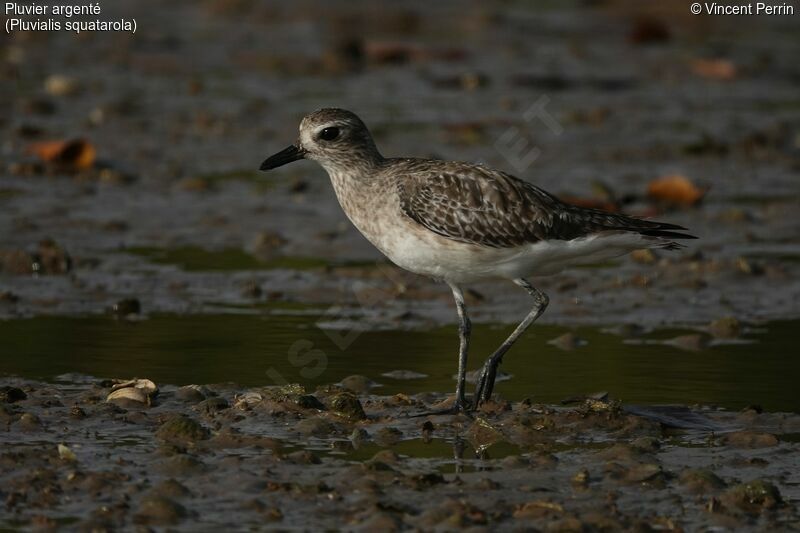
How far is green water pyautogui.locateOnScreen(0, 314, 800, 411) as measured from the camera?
33.2ft

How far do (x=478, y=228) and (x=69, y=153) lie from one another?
826cm

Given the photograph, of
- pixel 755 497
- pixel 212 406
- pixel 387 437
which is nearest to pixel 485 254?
pixel 387 437

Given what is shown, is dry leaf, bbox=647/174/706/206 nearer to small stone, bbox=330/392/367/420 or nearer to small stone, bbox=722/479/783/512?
small stone, bbox=330/392/367/420

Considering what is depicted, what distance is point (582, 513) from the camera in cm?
737

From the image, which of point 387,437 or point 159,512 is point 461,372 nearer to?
point 387,437

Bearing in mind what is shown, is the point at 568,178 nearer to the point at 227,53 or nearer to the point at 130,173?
the point at 130,173

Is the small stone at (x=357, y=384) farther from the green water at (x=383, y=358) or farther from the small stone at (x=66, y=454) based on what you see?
the small stone at (x=66, y=454)

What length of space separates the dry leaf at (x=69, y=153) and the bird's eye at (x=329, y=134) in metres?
6.96

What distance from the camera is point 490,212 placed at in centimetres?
991

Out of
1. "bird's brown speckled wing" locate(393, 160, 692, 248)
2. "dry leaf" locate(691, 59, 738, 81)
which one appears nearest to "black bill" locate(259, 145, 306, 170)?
"bird's brown speckled wing" locate(393, 160, 692, 248)

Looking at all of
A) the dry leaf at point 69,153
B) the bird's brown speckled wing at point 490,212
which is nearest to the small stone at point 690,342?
the bird's brown speckled wing at point 490,212

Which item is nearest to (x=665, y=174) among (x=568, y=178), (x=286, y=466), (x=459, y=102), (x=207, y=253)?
(x=568, y=178)

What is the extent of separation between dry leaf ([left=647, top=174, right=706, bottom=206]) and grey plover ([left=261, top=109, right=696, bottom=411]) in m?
5.74

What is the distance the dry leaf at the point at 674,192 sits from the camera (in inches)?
624
